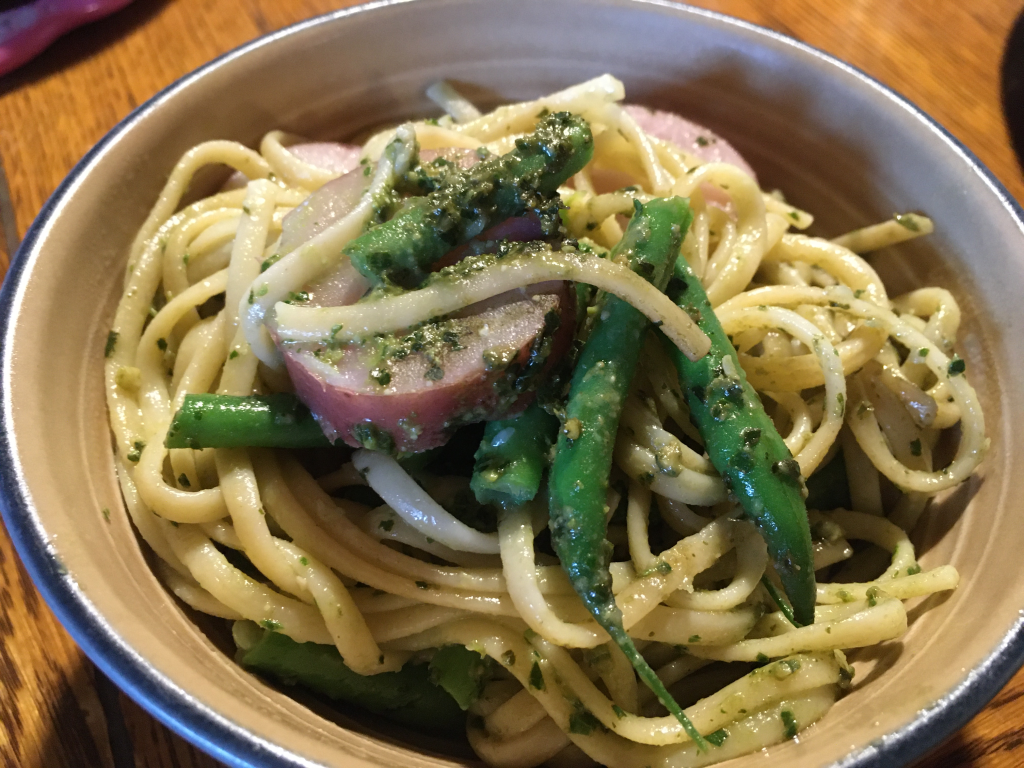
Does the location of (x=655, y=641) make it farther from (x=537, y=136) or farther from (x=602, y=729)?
(x=537, y=136)

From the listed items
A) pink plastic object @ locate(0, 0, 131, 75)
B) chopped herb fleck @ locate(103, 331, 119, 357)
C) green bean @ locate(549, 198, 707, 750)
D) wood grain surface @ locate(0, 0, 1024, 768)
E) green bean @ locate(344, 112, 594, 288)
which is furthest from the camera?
pink plastic object @ locate(0, 0, 131, 75)

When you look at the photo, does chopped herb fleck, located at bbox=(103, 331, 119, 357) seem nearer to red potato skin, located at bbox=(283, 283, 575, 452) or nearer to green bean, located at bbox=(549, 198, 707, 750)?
red potato skin, located at bbox=(283, 283, 575, 452)

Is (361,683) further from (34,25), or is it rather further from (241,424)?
(34,25)

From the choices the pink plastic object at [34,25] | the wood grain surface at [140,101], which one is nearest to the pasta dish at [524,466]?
the wood grain surface at [140,101]

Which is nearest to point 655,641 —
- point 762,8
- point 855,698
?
point 855,698

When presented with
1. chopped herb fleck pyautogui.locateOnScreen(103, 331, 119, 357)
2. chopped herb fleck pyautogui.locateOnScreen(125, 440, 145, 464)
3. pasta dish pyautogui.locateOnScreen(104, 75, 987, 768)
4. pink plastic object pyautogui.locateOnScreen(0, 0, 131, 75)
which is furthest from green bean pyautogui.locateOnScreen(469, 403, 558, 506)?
pink plastic object pyautogui.locateOnScreen(0, 0, 131, 75)

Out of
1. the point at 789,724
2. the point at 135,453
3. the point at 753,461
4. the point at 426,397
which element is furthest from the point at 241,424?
the point at 789,724
